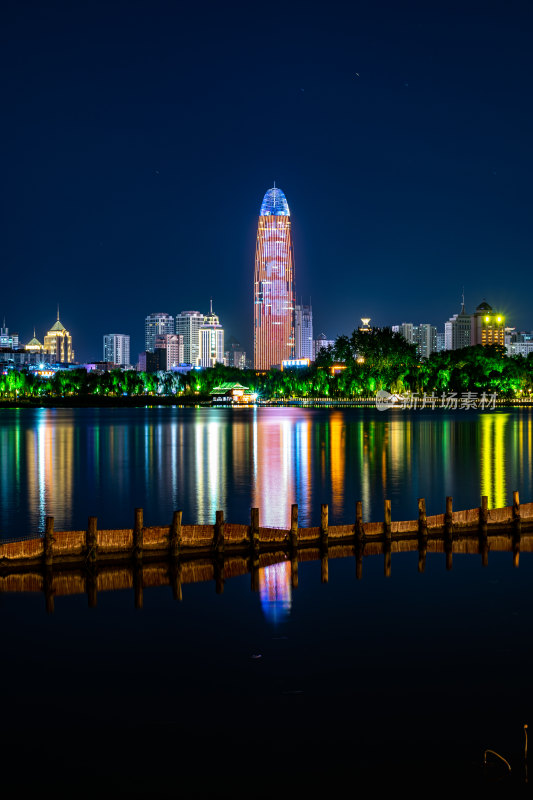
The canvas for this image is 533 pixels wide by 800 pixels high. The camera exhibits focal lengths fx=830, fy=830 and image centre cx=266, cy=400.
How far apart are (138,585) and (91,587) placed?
1.23 metres

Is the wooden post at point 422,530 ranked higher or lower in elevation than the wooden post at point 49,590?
higher

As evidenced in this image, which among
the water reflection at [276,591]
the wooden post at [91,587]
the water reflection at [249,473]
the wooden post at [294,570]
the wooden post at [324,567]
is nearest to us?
the water reflection at [276,591]

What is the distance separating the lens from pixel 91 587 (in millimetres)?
21469

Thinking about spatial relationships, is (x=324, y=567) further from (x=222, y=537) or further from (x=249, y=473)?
(x=249, y=473)

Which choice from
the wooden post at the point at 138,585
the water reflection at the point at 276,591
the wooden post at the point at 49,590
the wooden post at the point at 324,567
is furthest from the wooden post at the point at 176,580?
the wooden post at the point at 324,567

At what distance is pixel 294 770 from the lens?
1262 centimetres

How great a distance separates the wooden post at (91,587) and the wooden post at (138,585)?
1004 mm

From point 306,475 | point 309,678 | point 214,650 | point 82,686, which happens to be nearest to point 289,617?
point 214,650

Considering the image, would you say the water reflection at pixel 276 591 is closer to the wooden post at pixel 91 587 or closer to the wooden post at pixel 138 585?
the wooden post at pixel 138 585

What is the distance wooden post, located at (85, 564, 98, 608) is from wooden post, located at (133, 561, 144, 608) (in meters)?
1.00

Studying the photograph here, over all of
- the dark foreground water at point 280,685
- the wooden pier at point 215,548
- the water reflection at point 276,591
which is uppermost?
the wooden pier at point 215,548

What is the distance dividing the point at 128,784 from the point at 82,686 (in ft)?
12.7

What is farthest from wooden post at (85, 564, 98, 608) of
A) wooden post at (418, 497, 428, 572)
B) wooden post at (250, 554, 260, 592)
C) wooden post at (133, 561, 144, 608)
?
wooden post at (418, 497, 428, 572)

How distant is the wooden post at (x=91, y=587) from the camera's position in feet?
68.1
